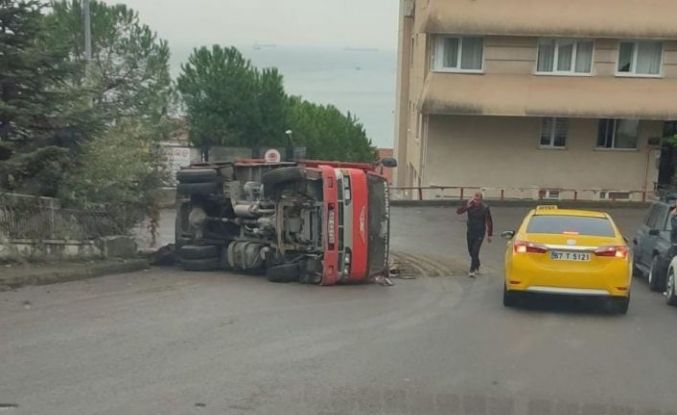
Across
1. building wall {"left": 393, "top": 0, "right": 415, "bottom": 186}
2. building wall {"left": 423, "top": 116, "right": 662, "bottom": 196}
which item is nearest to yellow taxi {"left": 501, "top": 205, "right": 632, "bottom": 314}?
building wall {"left": 423, "top": 116, "right": 662, "bottom": 196}

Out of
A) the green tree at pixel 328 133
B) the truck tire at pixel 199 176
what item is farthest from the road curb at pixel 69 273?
the green tree at pixel 328 133

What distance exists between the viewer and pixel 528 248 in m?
12.0

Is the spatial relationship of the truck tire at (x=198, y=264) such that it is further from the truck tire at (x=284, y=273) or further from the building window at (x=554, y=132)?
the building window at (x=554, y=132)

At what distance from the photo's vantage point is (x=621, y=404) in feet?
22.8

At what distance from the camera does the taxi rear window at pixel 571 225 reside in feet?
40.3

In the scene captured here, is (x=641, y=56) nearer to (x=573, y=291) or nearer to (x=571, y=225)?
(x=571, y=225)

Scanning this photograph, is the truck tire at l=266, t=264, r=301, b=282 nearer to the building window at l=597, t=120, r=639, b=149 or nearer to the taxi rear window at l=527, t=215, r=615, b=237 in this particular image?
the taxi rear window at l=527, t=215, r=615, b=237

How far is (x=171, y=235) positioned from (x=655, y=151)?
22.0 metres

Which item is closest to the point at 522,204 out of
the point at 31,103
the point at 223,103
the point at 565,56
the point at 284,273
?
the point at 565,56

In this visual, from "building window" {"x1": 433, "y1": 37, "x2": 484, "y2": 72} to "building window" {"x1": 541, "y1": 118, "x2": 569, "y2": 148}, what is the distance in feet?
13.7

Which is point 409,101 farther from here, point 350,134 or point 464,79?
point 350,134

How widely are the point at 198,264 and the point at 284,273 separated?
208 cm

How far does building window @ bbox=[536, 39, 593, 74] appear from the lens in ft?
109

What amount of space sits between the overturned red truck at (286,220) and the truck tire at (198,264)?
0.02 meters
